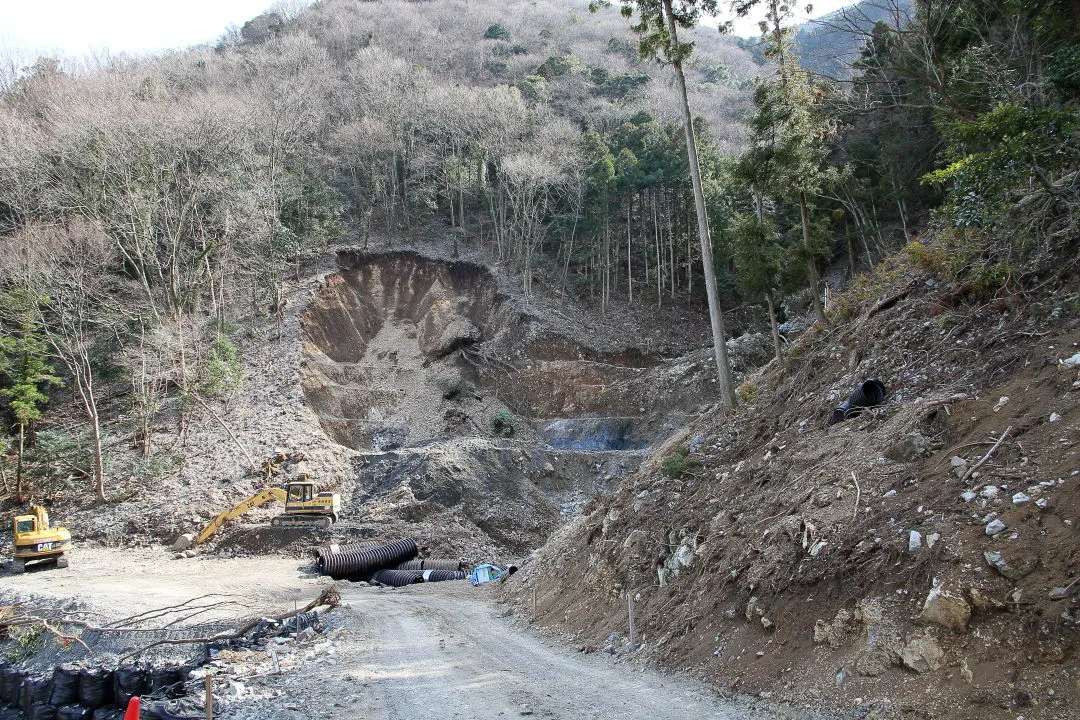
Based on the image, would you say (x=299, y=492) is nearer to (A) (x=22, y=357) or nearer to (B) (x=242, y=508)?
(B) (x=242, y=508)

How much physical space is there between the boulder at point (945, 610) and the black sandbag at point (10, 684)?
14.4m

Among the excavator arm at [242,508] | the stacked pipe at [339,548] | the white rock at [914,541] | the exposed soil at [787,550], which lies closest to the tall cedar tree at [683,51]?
the exposed soil at [787,550]

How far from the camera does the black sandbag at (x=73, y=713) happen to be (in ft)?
32.5

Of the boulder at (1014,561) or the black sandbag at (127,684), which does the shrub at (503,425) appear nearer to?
the black sandbag at (127,684)

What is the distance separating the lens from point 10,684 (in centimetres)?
1211

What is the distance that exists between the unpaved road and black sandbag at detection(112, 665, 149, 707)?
127 centimetres

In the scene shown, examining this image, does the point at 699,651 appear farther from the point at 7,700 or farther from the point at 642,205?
the point at 642,205

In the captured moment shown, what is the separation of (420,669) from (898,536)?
658cm

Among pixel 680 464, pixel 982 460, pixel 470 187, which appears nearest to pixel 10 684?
pixel 680 464

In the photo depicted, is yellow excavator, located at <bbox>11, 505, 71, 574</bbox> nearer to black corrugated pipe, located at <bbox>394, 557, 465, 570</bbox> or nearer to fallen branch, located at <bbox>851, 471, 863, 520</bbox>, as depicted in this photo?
black corrugated pipe, located at <bbox>394, 557, 465, 570</bbox>

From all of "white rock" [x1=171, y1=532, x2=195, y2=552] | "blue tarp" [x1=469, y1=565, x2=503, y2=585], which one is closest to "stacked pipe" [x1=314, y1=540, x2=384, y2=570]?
"blue tarp" [x1=469, y1=565, x2=503, y2=585]

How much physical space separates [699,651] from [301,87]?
41905 mm

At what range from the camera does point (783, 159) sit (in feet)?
52.0

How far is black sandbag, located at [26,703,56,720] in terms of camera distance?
10.2 m
